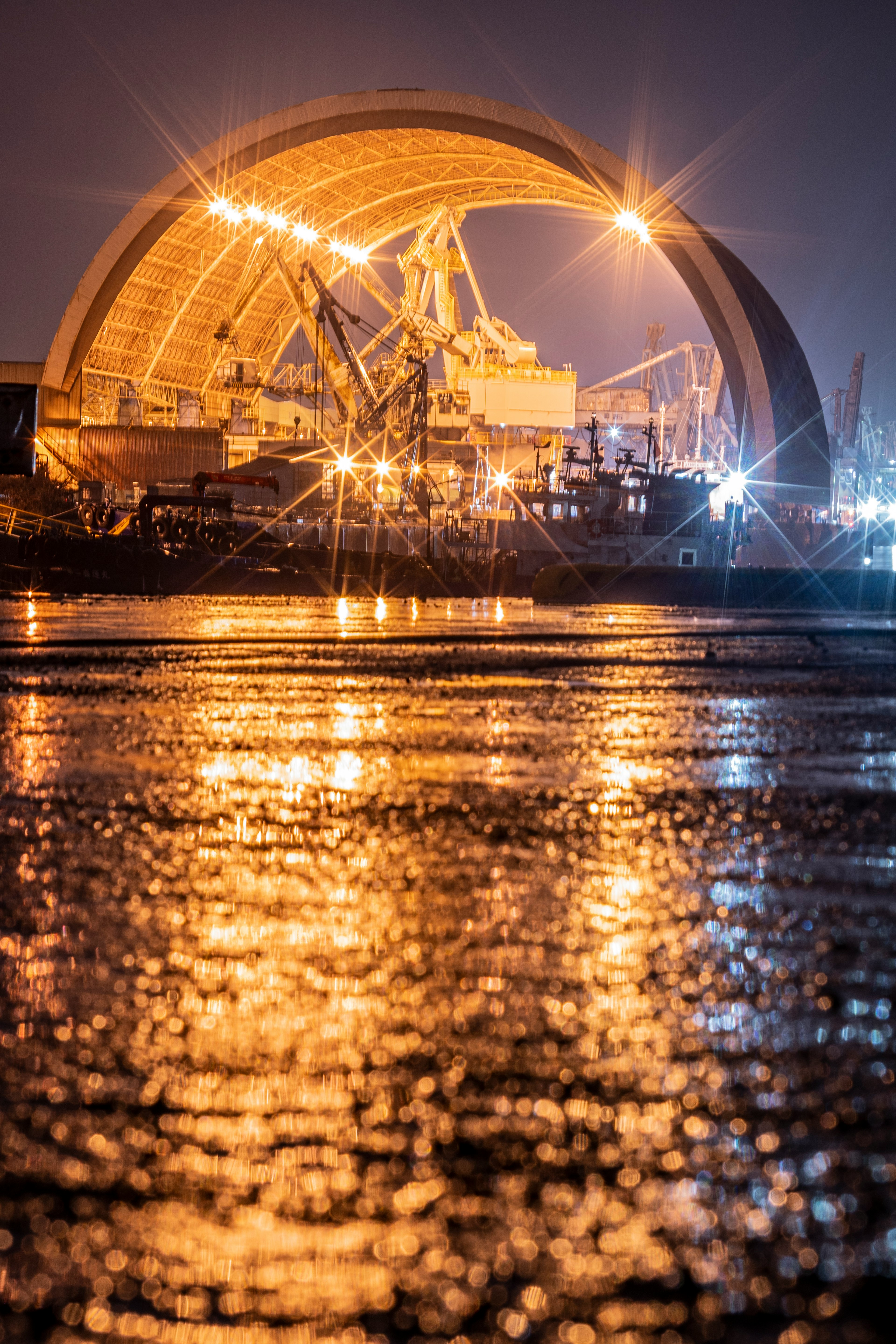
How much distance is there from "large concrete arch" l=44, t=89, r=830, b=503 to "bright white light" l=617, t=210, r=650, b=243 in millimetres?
427

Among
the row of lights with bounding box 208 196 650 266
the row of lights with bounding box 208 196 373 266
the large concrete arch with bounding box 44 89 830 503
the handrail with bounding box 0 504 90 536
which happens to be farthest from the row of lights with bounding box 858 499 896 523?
the handrail with bounding box 0 504 90 536

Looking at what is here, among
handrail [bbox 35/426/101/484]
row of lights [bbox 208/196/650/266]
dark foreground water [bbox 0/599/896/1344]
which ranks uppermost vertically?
row of lights [bbox 208/196/650/266]

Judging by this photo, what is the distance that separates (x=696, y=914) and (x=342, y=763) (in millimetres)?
2949

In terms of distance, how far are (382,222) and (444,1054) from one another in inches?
3937

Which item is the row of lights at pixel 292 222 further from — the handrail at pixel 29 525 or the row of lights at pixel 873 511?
the handrail at pixel 29 525

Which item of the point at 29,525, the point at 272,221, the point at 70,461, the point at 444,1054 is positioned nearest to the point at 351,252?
the point at 272,221

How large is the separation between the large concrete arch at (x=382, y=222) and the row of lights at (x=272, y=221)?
60 centimetres

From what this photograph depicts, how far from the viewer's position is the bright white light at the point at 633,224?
73.1 m

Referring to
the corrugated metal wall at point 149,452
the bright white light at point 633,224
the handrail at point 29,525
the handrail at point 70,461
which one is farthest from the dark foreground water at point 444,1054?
the handrail at point 70,461

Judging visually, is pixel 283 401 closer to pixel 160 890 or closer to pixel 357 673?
pixel 357 673

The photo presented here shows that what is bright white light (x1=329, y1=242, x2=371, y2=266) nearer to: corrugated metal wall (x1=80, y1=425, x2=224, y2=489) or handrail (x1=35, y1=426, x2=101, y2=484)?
corrugated metal wall (x1=80, y1=425, x2=224, y2=489)

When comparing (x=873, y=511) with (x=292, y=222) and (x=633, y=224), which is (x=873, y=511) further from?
(x=292, y=222)

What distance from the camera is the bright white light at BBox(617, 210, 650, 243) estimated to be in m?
73.1

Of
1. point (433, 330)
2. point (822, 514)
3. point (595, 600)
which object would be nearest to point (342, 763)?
point (595, 600)
